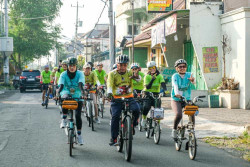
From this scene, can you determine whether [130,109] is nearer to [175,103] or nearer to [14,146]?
[175,103]

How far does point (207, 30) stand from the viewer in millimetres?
19516

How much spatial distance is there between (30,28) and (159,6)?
105 feet

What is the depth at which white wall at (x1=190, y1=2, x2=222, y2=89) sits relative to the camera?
19.4m

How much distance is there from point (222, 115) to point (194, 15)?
6.43 meters

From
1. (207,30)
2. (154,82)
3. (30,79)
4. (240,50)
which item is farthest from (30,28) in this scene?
(154,82)

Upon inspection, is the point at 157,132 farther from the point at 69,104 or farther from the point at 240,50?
the point at 240,50

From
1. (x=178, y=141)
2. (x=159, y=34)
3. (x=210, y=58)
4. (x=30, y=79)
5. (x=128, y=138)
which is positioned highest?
(x=159, y=34)

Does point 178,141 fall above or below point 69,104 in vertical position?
below

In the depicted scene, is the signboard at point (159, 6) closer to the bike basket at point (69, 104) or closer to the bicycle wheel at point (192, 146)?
the bike basket at point (69, 104)

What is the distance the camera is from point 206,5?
19344 millimetres

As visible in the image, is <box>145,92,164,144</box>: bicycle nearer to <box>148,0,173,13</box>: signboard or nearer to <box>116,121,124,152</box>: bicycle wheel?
<box>116,121,124,152</box>: bicycle wheel

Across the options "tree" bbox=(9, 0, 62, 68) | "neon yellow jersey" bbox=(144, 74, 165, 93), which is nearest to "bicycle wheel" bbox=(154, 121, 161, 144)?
"neon yellow jersey" bbox=(144, 74, 165, 93)

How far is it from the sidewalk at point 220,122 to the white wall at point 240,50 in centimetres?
107

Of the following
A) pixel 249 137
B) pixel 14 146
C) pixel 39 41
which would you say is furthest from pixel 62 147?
pixel 39 41
